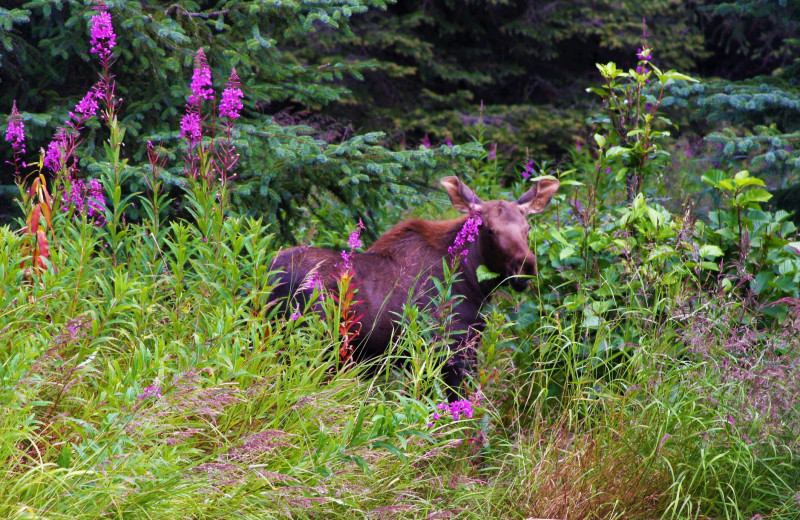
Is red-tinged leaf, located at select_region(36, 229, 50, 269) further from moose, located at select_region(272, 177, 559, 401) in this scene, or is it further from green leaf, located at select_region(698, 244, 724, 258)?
green leaf, located at select_region(698, 244, 724, 258)

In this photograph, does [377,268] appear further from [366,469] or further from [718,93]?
[718,93]

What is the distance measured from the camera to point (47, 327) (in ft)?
11.1

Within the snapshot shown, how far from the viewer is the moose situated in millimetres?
4949

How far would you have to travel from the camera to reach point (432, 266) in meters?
5.24

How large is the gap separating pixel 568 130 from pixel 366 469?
999 centimetres

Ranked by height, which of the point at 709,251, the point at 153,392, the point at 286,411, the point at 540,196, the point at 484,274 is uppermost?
the point at 153,392

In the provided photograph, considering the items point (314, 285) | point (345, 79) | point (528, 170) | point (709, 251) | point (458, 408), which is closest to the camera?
point (458, 408)

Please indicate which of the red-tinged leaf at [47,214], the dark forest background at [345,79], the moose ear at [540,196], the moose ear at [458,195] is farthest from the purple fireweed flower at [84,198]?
the moose ear at [540,196]

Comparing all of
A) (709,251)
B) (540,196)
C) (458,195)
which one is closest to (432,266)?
(458,195)

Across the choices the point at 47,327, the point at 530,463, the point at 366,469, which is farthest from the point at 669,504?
the point at 47,327

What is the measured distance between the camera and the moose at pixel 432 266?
4949mm

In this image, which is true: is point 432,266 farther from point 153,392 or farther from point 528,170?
point 528,170

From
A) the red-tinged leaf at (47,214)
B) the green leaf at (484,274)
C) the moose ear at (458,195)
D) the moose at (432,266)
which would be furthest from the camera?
the moose ear at (458,195)

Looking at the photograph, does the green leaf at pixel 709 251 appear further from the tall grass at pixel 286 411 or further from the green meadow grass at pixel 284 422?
the green meadow grass at pixel 284 422
